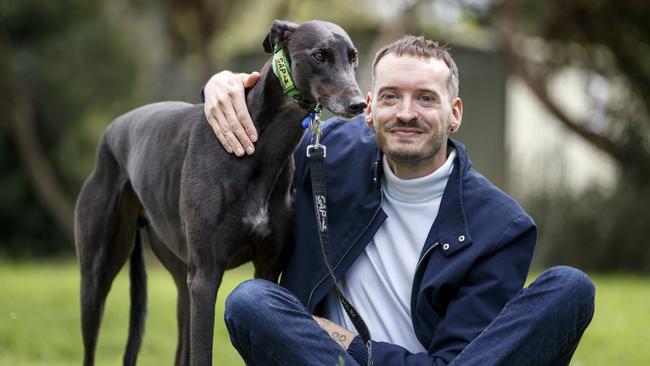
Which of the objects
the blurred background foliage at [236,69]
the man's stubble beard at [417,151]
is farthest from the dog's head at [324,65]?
the blurred background foliage at [236,69]

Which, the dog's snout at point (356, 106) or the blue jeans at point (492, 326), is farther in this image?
the blue jeans at point (492, 326)

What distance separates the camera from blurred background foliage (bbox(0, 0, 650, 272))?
1146 cm

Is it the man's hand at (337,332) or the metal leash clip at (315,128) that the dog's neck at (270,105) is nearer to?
the metal leash clip at (315,128)

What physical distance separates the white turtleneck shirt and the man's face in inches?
5.4

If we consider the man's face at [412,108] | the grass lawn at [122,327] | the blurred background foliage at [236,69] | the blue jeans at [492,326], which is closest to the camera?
the blue jeans at [492,326]

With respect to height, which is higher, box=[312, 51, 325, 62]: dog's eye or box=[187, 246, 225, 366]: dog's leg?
box=[312, 51, 325, 62]: dog's eye

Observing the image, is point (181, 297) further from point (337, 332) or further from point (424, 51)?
point (424, 51)

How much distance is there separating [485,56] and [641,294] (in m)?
6.99

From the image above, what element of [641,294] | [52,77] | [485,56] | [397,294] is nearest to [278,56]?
[397,294]

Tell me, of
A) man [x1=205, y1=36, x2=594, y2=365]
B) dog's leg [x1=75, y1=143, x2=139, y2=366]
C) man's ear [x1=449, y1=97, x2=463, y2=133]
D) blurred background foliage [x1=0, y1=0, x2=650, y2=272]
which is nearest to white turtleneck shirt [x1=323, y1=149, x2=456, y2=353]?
man [x1=205, y1=36, x2=594, y2=365]

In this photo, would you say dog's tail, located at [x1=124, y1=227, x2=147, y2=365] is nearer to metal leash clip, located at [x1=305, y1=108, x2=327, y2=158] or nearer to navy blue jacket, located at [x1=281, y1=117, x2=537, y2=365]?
navy blue jacket, located at [x1=281, y1=117, x2=537, y2=365]

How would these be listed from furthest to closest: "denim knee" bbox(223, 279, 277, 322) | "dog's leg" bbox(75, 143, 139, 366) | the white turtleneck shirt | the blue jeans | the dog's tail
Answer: the dog's tail
"dog's leg" bbox(75, 143, 139, 366)
the white turtleneck shirt
"denim knee" bbox(223, 279, 277, 322)
the blue jeans

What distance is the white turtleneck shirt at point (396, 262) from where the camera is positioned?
3.53m

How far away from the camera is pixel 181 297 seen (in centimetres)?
425
